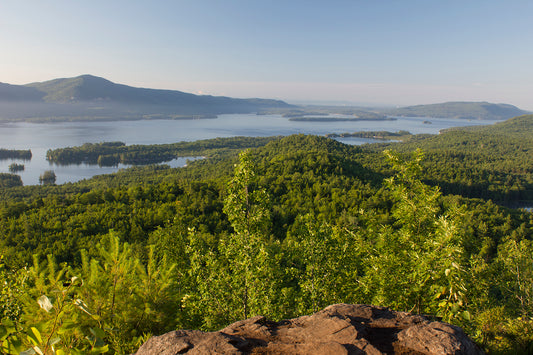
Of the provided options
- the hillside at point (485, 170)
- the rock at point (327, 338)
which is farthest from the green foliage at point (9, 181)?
the hillside at point (485, 170)

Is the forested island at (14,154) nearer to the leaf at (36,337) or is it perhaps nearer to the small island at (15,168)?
the small island at (15,168)

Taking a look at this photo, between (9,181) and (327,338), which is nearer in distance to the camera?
(327,338)

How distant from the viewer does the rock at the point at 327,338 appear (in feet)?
12.5

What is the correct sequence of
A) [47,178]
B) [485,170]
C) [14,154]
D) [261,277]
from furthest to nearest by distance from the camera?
[14,154] → [485,170] → [47,178] → [261,277]

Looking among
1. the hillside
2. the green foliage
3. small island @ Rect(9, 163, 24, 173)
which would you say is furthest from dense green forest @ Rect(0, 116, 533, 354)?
small island @ Rect(9, 163, 24, 173)

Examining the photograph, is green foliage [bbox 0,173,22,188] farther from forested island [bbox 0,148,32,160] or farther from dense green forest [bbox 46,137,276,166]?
forested island [bbox 0,148,32,160]

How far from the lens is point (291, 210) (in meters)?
38.5

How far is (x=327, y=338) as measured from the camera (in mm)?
4098

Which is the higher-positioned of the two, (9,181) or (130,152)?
(130,152)

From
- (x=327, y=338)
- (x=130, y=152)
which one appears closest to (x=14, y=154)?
(x=130, y=152)

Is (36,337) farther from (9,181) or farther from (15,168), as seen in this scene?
(15,168)

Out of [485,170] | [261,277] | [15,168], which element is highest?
[261,277]

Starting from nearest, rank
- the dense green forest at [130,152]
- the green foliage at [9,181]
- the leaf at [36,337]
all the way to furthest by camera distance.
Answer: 1. the leaf at [36,337]
2. the green foliage at [9,181]
3. the dense green forest at [130,152]

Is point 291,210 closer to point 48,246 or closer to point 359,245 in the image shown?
point 48,246
